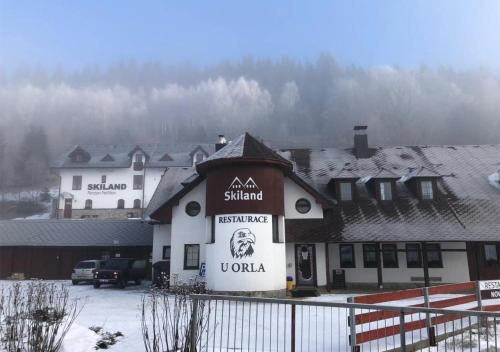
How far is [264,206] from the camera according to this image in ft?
63.8

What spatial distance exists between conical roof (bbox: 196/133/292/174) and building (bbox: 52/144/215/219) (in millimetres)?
39433

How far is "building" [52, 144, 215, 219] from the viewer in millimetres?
58094

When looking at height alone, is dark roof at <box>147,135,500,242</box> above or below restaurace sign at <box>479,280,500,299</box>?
above

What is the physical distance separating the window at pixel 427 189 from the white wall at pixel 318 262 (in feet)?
23.7

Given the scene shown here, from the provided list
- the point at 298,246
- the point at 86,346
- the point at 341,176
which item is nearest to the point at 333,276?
the point at 298,246

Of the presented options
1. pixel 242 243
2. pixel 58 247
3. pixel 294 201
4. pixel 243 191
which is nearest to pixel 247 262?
pixel 242 243

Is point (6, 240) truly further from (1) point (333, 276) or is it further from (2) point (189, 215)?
(1) point (333, 276)

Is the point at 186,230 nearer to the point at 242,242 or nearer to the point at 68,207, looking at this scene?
the point at 242,242

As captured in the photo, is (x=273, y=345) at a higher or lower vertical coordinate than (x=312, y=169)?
lower

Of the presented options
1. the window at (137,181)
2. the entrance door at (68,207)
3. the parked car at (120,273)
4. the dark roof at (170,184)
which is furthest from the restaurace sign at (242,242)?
the entrance door at (68,207)

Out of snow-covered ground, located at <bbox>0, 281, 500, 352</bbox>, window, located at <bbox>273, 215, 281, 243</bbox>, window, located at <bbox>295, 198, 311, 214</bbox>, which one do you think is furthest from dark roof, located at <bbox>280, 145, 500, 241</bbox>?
snow-covered ground, located at <bbox>0, 281, 500, 352</bbox>

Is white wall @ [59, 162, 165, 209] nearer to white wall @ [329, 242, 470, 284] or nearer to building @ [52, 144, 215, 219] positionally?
building @ [52, 144, 215, 219]

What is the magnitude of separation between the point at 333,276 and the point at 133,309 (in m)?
11.7

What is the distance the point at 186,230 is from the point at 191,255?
4.69 feet
